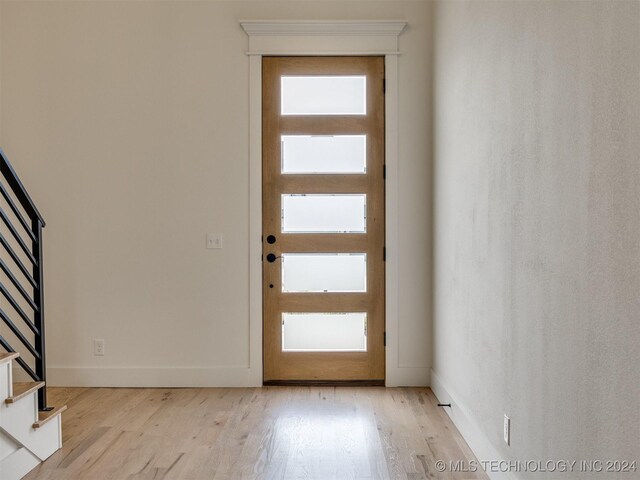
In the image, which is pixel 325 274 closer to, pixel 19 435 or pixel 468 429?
pixel 468 429

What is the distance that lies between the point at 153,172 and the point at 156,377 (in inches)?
61.4

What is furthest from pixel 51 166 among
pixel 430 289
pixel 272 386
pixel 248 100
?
pixel 430 289

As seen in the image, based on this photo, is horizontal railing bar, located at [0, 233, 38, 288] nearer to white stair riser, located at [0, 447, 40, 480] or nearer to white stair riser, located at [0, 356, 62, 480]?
white stair riser, located at [0, 356, 62, 480]

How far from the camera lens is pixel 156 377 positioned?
14.3 feet

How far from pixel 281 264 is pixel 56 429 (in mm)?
1910

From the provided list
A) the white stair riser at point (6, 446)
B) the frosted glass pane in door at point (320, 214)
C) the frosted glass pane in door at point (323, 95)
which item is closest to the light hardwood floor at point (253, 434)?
the white stair riser at point (6, 446)

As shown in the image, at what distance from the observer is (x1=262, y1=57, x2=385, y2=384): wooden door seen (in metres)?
4.35

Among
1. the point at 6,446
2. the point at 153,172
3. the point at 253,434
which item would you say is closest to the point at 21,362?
the point at 6,446

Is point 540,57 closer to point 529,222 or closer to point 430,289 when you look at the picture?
point 529,222

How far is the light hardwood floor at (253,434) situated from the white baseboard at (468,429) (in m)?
0.05

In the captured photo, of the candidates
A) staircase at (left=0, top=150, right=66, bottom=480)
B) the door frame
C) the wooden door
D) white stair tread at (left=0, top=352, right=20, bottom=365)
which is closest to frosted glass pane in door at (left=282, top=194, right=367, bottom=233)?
the wooden door

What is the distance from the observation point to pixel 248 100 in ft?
14.2

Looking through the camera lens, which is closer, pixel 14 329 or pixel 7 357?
pixel 7 357

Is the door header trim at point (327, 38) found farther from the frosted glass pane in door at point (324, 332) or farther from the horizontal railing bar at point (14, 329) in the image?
the horizontal railing bar at point (14, 329)
